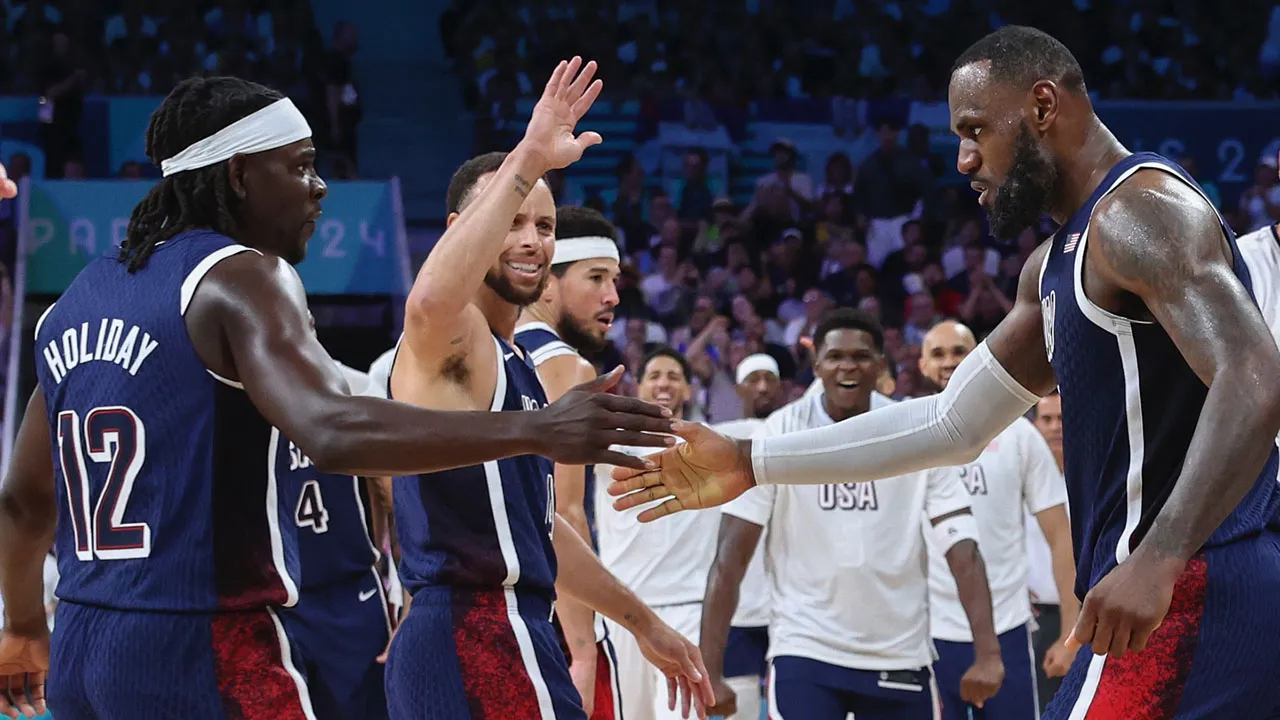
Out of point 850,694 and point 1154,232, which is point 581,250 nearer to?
point 850,694

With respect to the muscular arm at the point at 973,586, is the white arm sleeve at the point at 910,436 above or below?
above

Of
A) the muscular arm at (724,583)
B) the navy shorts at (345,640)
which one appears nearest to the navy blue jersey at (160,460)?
the navy shorts at (345,640)

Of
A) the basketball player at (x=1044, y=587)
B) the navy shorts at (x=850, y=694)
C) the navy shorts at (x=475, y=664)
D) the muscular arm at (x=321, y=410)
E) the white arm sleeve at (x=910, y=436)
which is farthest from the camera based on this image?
the basketball player at (x=1044, y=587)

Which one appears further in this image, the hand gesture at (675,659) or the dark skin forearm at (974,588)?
the dark skin forearm at (974,588)

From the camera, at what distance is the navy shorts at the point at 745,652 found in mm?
8578

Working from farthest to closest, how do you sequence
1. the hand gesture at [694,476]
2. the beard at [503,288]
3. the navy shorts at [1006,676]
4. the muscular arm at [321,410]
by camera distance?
1. the navy shorts at [1006,676]
2. the beard at [503,288]
3. the hand gesture at [694,476]
4. the muscular arm at [321,410]

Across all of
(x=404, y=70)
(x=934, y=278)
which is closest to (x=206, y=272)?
(x=934, y=278)

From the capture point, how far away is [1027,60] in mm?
3725

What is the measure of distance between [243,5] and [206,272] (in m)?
15.4

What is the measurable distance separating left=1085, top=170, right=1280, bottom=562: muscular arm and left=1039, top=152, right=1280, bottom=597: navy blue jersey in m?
0.07

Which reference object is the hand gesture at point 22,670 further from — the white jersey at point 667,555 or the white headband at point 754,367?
the white headband at point 754,367

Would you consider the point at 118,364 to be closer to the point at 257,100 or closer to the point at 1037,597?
the point at 257,100

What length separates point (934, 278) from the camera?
15.2 meters

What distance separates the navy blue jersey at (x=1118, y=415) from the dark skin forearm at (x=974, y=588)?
3615 mm
